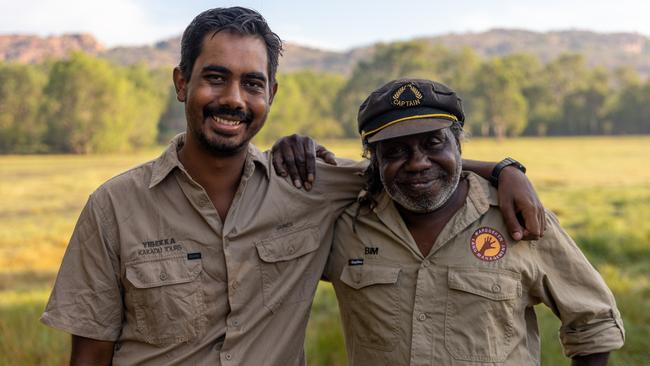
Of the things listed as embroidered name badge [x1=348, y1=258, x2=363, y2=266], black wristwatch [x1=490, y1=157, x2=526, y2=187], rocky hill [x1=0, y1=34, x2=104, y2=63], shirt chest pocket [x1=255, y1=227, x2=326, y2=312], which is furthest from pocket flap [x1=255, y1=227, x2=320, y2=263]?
rocky hill [x1=0, y1=34, x2=104, y2=63]

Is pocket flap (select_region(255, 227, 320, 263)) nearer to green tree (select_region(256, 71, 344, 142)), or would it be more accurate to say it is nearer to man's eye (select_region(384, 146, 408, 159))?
man's eye (select_region(384, 146, 408, 159))

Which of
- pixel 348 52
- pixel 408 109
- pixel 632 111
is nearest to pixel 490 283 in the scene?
pixel 408 109

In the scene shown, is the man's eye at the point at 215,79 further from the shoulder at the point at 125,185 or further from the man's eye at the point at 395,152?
the man's eye at the point at 395,152

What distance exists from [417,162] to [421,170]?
0.11 ft

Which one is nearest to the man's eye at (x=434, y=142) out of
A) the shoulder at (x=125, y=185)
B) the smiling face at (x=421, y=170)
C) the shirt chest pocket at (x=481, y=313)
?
the smiling face at (x=421, y=170)

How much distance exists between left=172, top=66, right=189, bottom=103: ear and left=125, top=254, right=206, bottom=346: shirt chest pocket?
615 millimetres

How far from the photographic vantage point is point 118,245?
95.8 inches

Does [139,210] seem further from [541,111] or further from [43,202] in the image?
[541,111]

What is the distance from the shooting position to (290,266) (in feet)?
8.71

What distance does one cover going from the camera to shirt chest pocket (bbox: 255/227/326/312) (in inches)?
101

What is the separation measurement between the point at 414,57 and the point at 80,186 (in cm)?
6027

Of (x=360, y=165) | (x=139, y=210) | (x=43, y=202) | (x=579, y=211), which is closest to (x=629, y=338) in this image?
(x=360, y=165)

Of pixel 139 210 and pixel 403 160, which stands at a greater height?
pixel 403 160

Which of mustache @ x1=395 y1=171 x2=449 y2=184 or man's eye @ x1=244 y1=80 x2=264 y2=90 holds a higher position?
man's eye @ x1=244 y1=80 x2=264 y2=90
